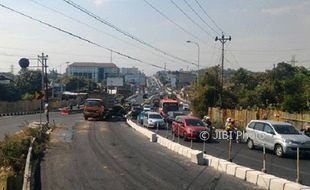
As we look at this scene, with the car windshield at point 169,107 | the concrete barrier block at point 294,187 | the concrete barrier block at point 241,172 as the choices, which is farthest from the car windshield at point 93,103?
the concrete barrier block at point 294,187

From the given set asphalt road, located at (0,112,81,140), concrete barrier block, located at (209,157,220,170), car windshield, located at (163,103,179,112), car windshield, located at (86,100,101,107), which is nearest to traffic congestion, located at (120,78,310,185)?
concrete barrier block, located at (209,157,220,170)

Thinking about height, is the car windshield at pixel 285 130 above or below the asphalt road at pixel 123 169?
above

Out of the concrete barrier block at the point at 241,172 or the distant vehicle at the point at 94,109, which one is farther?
the distant vehicle at the point at 94,109

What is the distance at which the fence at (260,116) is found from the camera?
1500 inches

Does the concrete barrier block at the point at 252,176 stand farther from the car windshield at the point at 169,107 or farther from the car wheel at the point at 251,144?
the car windshield at the point at 169,107

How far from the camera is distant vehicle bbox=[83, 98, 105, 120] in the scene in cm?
5253

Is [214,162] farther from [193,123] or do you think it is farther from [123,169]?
[193,123]

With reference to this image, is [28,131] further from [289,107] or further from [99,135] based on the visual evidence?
[289,107]

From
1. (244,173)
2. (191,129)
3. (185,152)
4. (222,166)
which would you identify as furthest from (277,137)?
(191,129)

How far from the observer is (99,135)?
1414 inches

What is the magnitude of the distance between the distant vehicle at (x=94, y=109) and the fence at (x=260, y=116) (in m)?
11.9

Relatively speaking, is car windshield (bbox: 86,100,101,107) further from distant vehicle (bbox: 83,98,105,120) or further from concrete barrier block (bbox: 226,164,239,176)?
concrete barrier block (bbox: 226,164,239,176)

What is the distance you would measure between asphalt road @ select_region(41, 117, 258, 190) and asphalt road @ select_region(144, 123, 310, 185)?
2.12 meters

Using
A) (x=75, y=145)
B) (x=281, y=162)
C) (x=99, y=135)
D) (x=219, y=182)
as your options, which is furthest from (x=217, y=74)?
(x=219, y=182)
